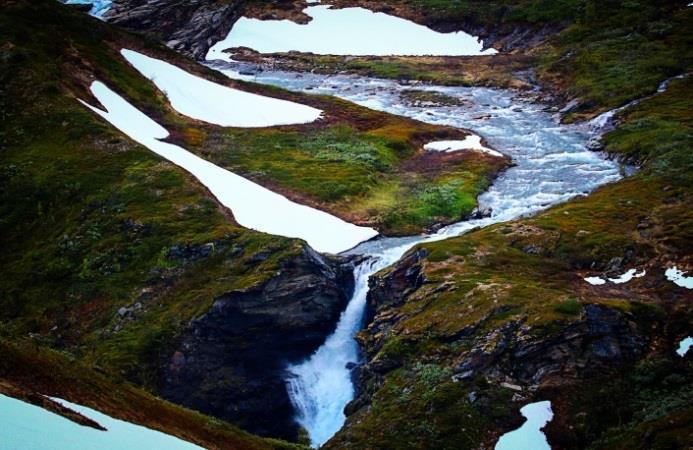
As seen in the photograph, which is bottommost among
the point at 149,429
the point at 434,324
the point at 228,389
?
the point at 228,389

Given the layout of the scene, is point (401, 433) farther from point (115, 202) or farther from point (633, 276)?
point (115, 202)

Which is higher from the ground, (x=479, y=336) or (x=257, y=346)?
(x=479, y=336)

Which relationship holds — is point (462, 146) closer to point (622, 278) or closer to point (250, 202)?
point (250, 202)

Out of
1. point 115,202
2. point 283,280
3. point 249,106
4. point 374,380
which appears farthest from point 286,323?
point 249,106

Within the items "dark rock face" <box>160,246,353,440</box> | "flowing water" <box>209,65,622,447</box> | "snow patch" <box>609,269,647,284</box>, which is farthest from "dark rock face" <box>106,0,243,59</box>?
"snow patch" <box>609,269,647,284</box>

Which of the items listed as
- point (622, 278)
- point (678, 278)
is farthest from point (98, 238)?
point (678, 278)

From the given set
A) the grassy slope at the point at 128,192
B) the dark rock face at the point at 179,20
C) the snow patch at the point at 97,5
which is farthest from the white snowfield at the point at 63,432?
the snow patch at the point at 97,5
